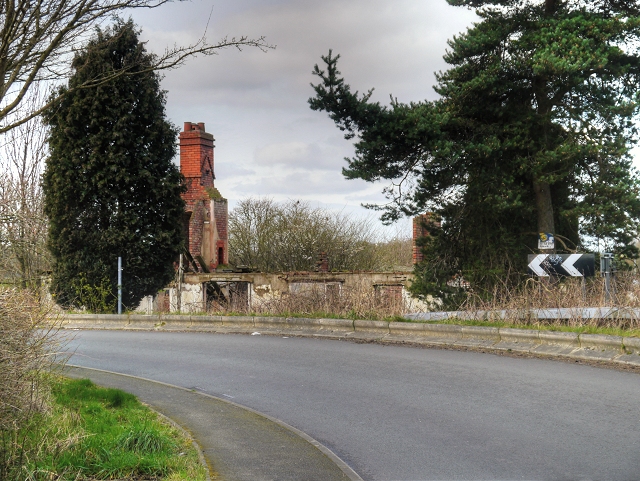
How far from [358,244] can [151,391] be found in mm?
23543

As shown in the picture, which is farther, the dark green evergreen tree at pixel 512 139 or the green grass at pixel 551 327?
the dark green evergreen tree at pixel 512 139

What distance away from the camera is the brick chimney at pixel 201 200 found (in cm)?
3247

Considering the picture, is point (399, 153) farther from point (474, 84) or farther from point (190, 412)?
point (190, 412)

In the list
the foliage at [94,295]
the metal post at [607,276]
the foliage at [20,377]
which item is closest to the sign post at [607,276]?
the metal post at [607,276]

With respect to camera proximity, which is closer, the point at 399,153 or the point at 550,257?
the point at 550,257

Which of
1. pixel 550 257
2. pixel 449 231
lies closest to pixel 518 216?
pixel 449 231

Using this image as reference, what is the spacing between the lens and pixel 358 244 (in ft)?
110

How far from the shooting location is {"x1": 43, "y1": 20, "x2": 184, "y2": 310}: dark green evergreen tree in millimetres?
23266

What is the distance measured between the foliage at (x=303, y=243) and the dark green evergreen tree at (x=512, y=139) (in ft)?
26.9

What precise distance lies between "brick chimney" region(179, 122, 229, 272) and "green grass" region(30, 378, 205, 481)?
956 inches

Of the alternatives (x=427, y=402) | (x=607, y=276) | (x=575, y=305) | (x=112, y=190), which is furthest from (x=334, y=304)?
(x=112, y=190)

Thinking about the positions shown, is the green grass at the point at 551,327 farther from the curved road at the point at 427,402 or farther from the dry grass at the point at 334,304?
the curved road at the point at 427,402

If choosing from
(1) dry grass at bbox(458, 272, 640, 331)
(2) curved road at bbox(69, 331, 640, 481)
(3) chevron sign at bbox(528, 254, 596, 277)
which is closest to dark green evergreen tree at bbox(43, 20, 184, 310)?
(2) curved road at bbox(69, 331, 640, 481)

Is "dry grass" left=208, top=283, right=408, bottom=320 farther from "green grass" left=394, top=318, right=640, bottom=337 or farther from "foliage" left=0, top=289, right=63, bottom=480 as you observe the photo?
"foliage" left=0, top=289, right=63, bottom=480
